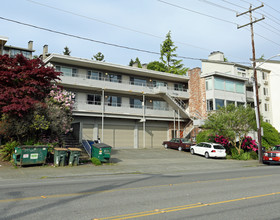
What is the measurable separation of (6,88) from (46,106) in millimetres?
2685

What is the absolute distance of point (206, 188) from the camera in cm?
921

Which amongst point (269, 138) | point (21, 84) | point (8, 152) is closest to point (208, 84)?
point (269, 138)

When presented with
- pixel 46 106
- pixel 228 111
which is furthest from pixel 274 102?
pixel 46 106

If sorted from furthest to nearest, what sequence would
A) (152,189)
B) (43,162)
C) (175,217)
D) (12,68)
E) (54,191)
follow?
(12,68), (43,162), (152,189), (54,191), (175,217)

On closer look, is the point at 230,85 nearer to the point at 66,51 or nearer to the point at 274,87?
the point at 274,87

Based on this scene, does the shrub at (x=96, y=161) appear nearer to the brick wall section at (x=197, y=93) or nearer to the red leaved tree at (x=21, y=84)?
the red leaved tree at (x=21, y=84)

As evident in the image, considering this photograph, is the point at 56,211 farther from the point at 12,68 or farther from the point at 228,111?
the point at 228,111

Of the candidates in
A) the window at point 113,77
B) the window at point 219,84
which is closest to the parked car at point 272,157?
the window at point 219,84

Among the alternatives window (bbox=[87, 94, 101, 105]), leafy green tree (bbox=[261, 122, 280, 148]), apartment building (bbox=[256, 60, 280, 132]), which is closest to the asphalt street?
window (bbox=[87, 94, 101, 105])

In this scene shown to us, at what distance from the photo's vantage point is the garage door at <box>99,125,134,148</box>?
29438 mm

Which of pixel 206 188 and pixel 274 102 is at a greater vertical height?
pixel 274 102

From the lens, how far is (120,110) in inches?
1151

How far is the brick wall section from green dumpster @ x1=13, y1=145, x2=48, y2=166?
869 inches

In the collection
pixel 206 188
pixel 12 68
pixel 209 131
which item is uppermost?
pixel 12 68
